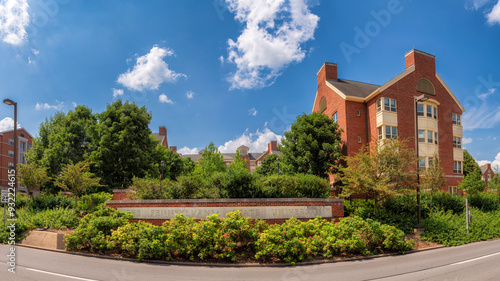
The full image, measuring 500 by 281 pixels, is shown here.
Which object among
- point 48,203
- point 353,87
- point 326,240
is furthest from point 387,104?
point 48,203

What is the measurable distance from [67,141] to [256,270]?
28.0 metres

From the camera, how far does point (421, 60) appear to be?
29.1 metres

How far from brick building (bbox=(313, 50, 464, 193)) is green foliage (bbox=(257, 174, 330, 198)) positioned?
1201 centimetres

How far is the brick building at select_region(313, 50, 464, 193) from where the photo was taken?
2725 cm

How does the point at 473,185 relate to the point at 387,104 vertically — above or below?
below

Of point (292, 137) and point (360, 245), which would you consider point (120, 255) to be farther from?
point (292, 137)

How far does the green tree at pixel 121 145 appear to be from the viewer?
2697cm

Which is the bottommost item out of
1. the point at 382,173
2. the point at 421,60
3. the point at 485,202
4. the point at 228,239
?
the point at 485,202

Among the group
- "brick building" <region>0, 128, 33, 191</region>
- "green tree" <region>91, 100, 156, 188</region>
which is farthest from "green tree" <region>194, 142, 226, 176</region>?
"brick building" <region>0, 128, 33, 191</region>

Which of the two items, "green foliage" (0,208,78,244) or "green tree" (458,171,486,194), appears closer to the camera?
"green foliage" (0,208,78,244)

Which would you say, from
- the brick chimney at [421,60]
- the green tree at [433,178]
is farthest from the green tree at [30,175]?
the brick chimney at [421,60]

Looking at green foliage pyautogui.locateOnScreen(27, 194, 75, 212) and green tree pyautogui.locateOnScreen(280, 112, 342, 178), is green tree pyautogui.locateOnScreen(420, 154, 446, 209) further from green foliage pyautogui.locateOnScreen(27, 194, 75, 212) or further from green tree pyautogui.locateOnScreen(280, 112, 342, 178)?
green foliage pyautogui.locateOnScreen(27, 194, 75, 212)

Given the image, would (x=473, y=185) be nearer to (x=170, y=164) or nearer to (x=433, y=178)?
(x=433, y=178)

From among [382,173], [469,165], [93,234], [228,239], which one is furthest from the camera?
[469,165]
